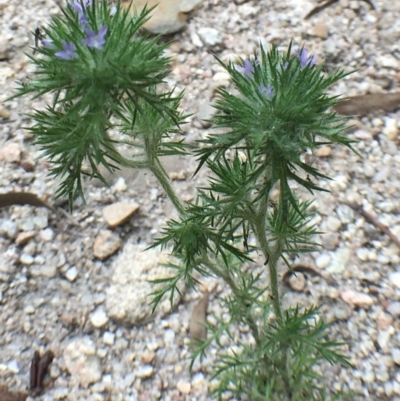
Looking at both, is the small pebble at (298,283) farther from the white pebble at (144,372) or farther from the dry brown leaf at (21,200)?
the dry brown leaf at (21,200)

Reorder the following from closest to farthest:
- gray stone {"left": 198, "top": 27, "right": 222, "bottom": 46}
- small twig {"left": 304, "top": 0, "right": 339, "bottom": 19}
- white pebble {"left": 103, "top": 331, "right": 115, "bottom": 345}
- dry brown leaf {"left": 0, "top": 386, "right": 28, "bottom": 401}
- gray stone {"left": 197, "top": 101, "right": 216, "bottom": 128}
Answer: dry brown leaf {"left": 0, "top": 386, "right": 28, "bottom": 401} → white pebble {"left": 103, "top": 331, "right": 115, "bottom": 345} → gray stone {"left": 197, "top": 101, "right": 216, "bottom": 128} → gray stone {"left": 198, "top": 27, "right": 222, "bottom": 46} → small twig {"left": 304, "top": 0, "right": 339, "bottom": 19}

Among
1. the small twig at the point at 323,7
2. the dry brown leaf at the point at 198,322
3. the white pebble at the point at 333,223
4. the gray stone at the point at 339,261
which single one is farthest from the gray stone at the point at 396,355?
the small twig at the point at 323,7

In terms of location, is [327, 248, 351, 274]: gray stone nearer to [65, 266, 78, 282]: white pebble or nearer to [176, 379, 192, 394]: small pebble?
[176, 379, 192, 394]: small pebble

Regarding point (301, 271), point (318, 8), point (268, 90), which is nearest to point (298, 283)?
point (301, 271)

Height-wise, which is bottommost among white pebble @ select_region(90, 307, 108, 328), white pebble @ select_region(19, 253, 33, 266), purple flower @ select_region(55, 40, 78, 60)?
white pebble @ select_region(90, 307, 108, 328)

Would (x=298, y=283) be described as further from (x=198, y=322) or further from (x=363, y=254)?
(x=198, y=322)

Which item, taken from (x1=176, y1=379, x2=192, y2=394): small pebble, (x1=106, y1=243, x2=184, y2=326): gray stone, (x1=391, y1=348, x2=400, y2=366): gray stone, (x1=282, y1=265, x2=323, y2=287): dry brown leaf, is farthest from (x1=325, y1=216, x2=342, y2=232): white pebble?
(x1=176, y1=379, x2=192, y2=394): small pebble
